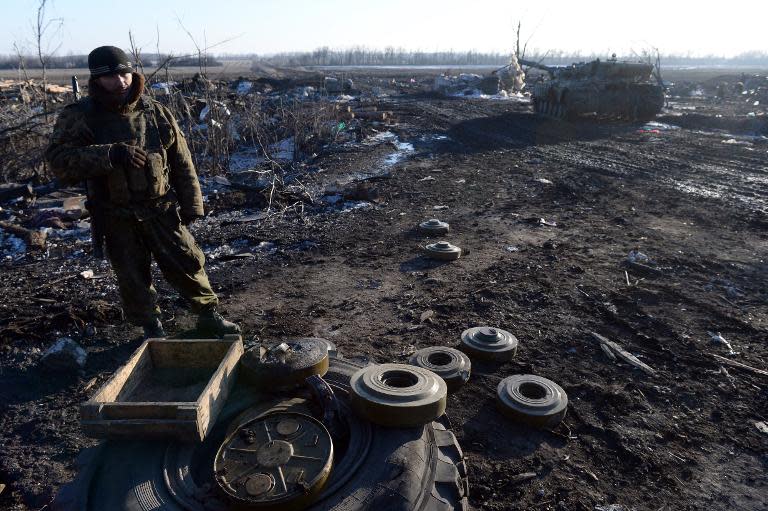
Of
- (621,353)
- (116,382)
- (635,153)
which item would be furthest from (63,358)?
(635,153)

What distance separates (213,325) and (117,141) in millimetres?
1415

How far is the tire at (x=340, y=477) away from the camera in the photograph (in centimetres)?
203

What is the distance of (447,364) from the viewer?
3.42m

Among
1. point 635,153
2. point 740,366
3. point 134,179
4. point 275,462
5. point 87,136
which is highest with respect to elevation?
point 87,136

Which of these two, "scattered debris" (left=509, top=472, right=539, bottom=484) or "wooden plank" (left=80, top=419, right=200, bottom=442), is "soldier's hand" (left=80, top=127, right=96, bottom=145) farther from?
"scattered debris" (left=509, top=472, right=539, bottom=484)

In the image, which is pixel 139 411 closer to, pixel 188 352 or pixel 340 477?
pixel 188 352

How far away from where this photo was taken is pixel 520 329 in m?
4.27

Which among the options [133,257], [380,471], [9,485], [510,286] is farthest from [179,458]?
[510,286]

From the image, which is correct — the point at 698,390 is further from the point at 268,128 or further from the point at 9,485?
the point at 268,128

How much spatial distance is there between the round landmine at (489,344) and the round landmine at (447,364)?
0.22 m

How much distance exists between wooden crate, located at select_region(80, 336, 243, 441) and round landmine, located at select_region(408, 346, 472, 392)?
4.12ft

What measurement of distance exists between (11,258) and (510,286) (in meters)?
5.55

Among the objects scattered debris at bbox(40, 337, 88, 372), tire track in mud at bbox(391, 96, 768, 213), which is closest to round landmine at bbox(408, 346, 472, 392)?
scattered debris at bbox(40, 337, 88, 372)

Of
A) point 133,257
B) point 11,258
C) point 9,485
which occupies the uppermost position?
point 133,257
